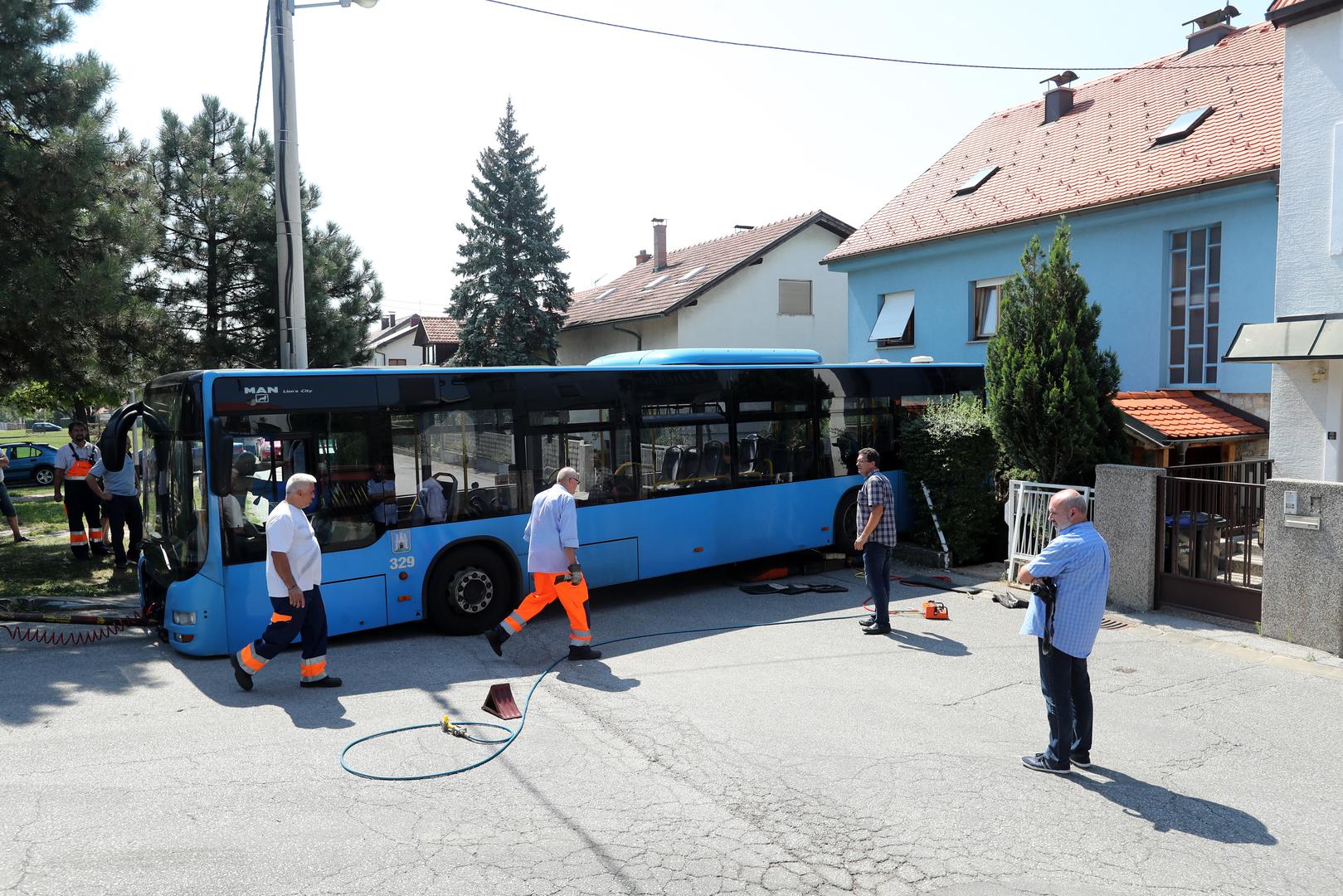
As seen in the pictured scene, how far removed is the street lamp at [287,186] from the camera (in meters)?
11.2

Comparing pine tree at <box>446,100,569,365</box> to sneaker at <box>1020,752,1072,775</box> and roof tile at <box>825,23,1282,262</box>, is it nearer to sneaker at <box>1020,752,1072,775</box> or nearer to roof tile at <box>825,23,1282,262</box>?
roof tile at <box>825,23,1282,262</box>

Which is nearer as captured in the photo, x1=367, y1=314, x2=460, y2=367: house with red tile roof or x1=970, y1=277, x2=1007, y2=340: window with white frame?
x1=970, y1=277, x2=1007, y2=340: window with white frame

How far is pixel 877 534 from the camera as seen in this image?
9273mm

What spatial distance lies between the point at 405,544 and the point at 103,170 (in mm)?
6487

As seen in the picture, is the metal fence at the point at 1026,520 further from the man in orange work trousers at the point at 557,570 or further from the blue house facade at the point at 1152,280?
the man in orange work trousers at the point at 557,570

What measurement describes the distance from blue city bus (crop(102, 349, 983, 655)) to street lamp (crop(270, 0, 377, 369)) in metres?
2.28

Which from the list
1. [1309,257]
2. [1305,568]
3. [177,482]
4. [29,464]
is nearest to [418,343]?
[29,464]

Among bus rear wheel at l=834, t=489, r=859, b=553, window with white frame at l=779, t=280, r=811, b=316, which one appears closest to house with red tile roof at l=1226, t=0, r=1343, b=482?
bus rear wheel at l=834, t=489, r=859, b=553

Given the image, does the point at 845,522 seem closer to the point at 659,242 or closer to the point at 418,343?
the point at 659,242

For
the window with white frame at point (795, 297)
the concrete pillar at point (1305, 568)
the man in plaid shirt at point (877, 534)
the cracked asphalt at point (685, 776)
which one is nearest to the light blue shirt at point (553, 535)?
the cracked asphalt at point (685, 776)

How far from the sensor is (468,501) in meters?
9.51

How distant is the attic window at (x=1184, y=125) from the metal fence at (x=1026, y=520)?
8.03 meters

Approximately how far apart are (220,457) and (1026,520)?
354 inches

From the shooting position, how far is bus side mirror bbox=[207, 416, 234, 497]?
805 cm
